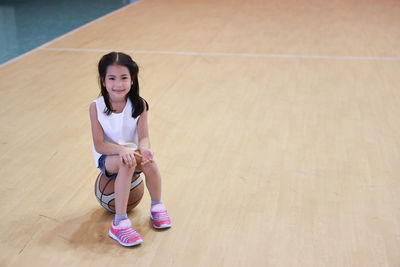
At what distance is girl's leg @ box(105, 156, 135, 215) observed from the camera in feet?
6.00

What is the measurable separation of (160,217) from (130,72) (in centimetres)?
59

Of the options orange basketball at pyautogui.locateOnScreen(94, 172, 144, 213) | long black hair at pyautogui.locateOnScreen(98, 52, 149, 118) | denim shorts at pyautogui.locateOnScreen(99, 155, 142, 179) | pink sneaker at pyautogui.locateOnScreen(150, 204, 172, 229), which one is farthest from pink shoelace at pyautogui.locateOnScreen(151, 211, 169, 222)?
long black hair at pyautogui.locateOnScreen(98, 52, 149, 118)

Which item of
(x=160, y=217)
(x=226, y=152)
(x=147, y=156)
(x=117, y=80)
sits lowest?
(x=226, y=152)

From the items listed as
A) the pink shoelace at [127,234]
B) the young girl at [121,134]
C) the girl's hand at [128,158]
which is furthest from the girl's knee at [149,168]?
→ the pink shoelace at [127,234]

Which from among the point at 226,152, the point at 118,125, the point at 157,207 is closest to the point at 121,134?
the point at 118,125

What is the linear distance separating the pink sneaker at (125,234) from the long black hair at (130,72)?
0.41 metres

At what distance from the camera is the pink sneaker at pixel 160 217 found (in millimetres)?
2012

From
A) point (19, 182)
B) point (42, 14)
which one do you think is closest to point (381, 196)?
point (19, 182)

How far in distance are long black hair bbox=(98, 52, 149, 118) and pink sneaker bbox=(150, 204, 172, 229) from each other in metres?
0.39

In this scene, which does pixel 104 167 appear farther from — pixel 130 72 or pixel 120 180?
pixel 130 72

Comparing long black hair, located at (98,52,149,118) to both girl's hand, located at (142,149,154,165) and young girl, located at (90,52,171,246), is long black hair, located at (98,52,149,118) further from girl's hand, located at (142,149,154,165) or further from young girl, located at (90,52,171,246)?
girl's hand, located at (142,149,154,165)

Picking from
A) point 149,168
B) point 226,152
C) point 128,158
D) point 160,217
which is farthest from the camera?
point 226,152

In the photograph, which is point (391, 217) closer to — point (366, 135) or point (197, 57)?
point (366, 135)

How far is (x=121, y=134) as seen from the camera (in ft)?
6.34
